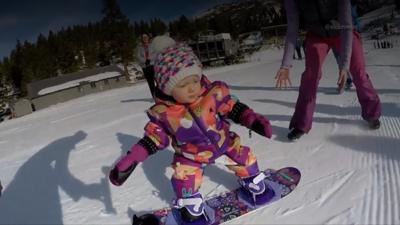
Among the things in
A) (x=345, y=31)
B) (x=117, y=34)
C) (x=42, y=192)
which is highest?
(x=117, y=34)

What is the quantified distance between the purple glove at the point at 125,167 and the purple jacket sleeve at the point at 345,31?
7.03ft

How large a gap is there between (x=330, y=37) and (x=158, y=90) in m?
2.13

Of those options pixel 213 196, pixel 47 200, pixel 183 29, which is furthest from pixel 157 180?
pixel 183 29

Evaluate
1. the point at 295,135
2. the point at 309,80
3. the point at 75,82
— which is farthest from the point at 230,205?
the point at 75,82

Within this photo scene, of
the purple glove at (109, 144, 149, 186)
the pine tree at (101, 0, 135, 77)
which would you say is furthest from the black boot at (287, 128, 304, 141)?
the pine tree at (101, 0, 135, 77)

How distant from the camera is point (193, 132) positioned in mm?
2717

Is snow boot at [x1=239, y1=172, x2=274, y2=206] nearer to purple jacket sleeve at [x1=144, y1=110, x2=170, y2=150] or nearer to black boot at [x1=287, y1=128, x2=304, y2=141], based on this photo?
purple jacket sleeve at [x1=144, y1=110, x2=170, y2=150]

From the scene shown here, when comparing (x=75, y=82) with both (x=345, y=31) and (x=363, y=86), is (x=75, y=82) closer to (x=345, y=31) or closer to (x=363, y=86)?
(x=363, y=86)

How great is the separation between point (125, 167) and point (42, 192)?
7.56 feet

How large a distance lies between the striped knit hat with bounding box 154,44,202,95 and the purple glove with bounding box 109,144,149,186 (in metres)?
0.46

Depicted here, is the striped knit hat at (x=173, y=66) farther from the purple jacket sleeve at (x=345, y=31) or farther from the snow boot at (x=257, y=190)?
the purple jacket sleeve at (x=345, y=31)

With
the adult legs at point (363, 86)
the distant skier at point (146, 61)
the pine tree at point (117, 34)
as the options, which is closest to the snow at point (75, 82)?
the pine tree at point (117, 34)

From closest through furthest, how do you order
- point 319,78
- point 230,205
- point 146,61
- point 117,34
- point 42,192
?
point 230,205
point 319,78
point 42,192
point 146,61
point 117,34

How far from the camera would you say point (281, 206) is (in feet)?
9.33
